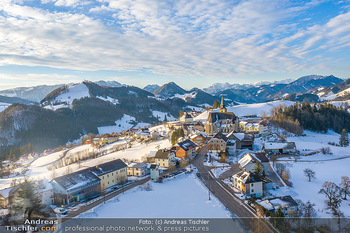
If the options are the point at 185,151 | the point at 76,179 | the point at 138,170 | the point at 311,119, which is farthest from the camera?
the point at 311,119

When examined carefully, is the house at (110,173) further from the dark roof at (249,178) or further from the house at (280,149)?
the house at (280,149)

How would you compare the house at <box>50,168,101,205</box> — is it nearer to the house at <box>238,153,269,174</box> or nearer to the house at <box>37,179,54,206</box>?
the house at <box>37,179,54,206</box>

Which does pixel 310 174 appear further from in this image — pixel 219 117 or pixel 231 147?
pixel 219 117

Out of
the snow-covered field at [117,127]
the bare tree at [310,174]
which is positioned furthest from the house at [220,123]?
the snow-covered field at [117,127]

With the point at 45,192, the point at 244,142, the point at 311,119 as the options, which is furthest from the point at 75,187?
the point at 311,119

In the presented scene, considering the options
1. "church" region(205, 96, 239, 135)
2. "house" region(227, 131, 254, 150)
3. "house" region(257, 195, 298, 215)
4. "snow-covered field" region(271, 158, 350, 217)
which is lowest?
"snow-covered field" region(271, 158, 350, 217)

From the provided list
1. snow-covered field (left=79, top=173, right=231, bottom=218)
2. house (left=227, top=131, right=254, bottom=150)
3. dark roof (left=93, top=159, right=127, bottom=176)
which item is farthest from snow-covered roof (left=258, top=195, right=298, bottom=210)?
house (left=227, top=131, right=254, bottom=150)
